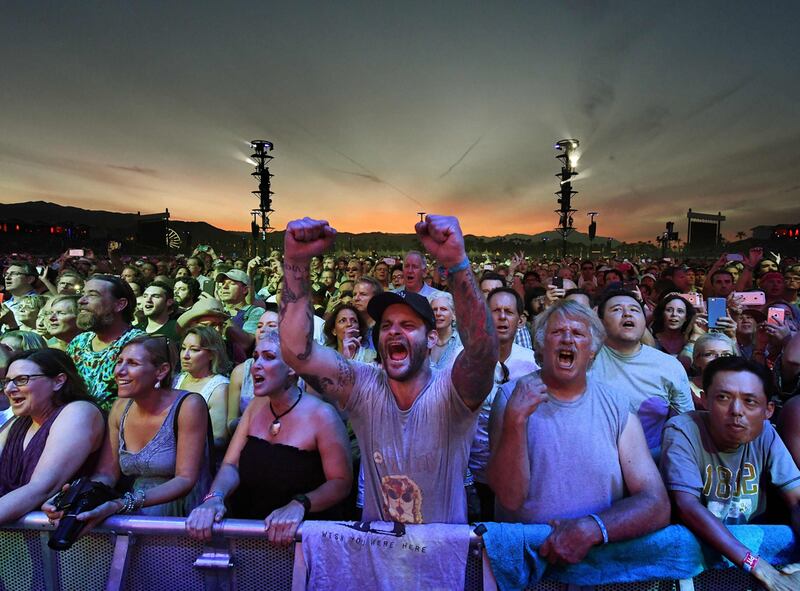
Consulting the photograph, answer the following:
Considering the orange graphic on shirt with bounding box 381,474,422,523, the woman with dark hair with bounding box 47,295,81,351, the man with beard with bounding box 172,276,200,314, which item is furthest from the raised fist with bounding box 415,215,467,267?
the man with beard with bounding box 172,276,200,314

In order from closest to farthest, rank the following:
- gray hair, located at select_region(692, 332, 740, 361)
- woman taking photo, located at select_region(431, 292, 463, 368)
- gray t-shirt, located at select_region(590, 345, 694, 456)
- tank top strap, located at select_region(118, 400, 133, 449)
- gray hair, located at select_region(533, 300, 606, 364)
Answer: gray hair, located at select_region(533, 300, 606, 364), tank top strap, located at select_region(118, 400, 133, 449), gray t-shirt, located at select_region(590, 345, 694, 456), gray hair, located at select_region(692, 332, 740, 361), woman taking photo, located at select_region(431, 292, 463, 368)

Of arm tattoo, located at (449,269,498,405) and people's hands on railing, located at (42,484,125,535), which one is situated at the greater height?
arm tattoo, located at (449,269,498,405)

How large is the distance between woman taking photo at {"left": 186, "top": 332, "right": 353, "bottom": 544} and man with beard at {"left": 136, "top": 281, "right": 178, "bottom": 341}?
8.59ft

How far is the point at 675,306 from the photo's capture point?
4379mm

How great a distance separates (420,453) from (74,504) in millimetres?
1386

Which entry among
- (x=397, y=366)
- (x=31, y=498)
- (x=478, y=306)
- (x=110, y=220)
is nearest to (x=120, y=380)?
(x=31, y=498)

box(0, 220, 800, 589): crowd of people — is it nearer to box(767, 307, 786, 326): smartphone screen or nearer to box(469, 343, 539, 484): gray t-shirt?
box(469, 343, 539, 484): gray t-shirt

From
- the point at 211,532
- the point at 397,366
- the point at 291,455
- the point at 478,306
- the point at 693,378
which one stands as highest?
the point at 478,306

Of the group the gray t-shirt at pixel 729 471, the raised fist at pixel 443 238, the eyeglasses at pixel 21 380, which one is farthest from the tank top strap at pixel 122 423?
the gray t-shirt at pixel 729 471

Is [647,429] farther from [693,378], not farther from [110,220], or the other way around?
[110,220]

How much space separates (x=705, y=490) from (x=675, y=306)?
276 centimetres

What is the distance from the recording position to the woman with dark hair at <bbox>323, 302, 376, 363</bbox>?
388 cm

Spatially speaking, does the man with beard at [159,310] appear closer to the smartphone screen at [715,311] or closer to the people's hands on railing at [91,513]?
the people's hands on railing at [91,513]

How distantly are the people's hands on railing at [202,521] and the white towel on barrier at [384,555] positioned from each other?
0.37 m
